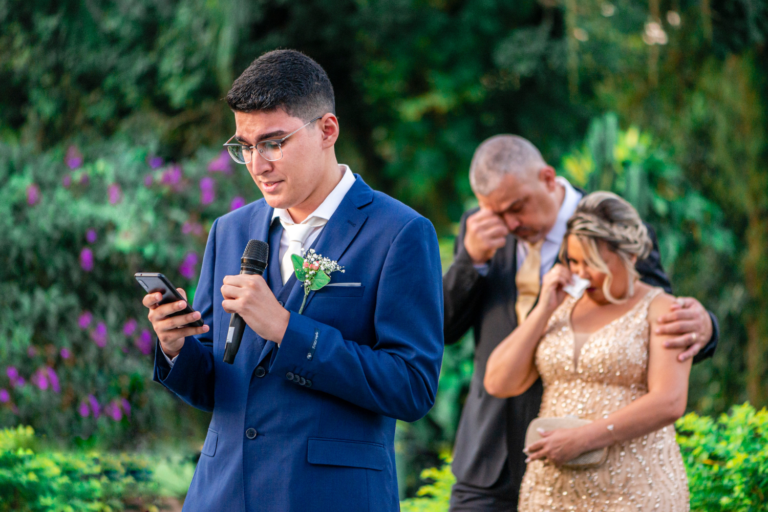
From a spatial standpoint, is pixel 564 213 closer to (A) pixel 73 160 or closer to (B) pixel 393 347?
(B) pixel 393 347

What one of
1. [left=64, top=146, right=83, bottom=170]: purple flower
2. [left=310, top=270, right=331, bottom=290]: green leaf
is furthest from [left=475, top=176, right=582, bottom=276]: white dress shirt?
[left=64, top=146, right=83, bottom=170]: purple flower

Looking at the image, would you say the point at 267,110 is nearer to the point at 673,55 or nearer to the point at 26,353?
the point at 26,353

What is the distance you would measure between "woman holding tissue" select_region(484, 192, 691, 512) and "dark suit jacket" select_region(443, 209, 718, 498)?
0.61 ft

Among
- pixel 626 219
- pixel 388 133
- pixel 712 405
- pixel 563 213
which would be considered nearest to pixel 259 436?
pixel 626 219

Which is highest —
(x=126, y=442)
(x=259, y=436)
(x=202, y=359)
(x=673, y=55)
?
(x=673, y=55)

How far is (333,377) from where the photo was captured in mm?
1892

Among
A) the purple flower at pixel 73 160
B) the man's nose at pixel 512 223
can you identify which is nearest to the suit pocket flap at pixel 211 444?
the man's nose at pixel 512 223

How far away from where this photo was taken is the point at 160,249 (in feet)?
19.6

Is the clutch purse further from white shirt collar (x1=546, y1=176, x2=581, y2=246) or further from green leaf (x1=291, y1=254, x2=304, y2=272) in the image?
green leaf (x1=291, y1=254, x2=304, y2=272)

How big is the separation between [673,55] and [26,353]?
5.98 metres

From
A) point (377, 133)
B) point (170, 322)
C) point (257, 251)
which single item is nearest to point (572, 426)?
point (257, 251)

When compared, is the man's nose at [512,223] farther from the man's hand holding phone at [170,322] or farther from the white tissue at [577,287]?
the man's hand holding phone at [170,322]

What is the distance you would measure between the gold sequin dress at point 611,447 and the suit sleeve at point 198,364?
1.42 m

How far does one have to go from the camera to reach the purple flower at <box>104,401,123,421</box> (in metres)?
5.76
